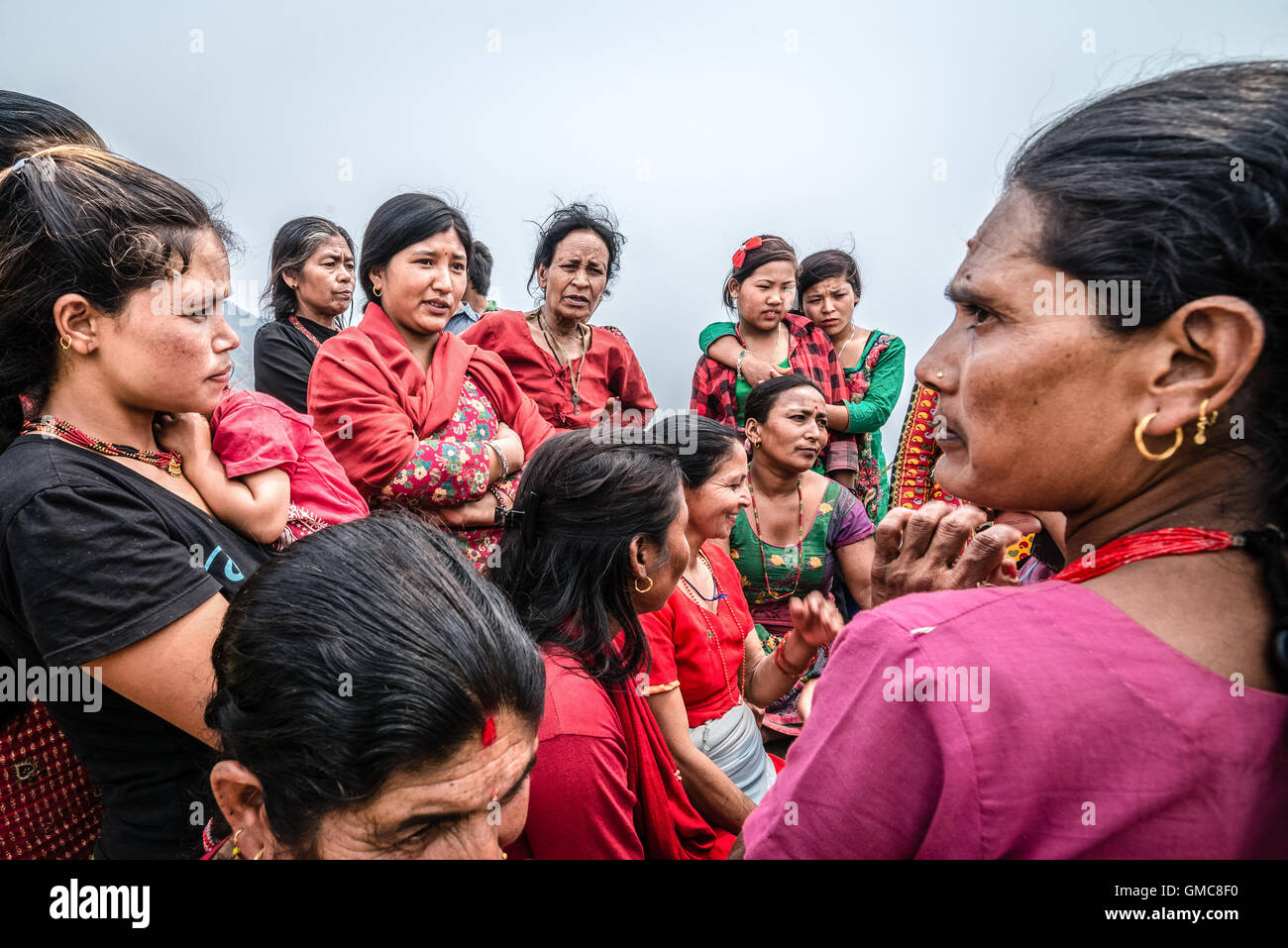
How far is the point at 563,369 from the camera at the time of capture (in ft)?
12.3

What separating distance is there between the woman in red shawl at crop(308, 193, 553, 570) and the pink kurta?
1.67 m

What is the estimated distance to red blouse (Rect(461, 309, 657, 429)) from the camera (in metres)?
3.68

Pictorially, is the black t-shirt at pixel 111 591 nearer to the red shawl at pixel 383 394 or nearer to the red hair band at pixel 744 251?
the red shawl at pixel 383 394

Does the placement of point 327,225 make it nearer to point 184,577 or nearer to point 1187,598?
point 184,577

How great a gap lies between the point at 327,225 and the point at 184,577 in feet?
9.81

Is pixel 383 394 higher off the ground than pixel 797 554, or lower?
higher

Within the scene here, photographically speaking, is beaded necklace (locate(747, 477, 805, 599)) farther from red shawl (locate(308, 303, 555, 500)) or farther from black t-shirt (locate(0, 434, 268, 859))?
black t-shirt (locate(0, 434, 268, 859))

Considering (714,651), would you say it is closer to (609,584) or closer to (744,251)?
(609,584)

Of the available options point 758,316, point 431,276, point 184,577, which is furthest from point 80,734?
point 758,316

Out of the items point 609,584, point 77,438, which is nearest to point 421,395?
point 609,584

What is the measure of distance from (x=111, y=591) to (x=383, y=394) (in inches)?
57.0

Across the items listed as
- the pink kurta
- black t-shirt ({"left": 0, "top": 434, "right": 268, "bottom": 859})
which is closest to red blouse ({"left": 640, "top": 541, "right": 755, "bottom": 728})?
black t-shirt ({"left": 0, "top": 434, "right": 268, "bottom": 859})

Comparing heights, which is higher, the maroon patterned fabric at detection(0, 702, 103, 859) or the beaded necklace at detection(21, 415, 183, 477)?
the beaded necklace at detection(21, 415, 183, 477)

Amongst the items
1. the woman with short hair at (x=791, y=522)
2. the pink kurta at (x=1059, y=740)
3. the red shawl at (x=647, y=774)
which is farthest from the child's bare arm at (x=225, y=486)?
the woman with short hair at (x=791, y=522)
